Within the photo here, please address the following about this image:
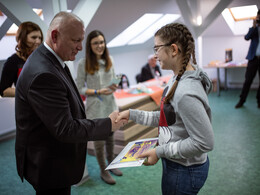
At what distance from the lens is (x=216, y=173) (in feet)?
8.77

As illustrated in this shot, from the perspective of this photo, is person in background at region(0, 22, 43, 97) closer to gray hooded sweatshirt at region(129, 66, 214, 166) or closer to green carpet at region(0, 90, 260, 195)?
green carpet at region(0, 90, 260, 195)

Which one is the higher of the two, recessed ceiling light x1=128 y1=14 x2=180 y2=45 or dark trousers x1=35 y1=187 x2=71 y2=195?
recessed ceiling light x1=128 y1=14 x2=180 y2=45

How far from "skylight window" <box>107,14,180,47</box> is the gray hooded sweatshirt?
5296 mm

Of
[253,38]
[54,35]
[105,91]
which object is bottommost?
[105,91]

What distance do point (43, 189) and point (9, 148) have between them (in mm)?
2927

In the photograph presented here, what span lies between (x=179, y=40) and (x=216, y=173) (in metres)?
1.98

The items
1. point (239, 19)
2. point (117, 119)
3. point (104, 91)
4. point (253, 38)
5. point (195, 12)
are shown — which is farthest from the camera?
point (239, 19)

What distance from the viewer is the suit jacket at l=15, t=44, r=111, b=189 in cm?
108

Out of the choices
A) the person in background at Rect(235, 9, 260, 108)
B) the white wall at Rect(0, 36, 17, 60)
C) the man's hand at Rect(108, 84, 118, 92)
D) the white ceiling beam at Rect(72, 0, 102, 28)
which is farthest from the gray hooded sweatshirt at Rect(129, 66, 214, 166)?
the person in background at Rect(235, 9, 260, 108)

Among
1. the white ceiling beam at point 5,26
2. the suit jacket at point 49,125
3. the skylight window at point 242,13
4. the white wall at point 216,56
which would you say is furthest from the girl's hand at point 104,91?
the skylight window at point 242,13

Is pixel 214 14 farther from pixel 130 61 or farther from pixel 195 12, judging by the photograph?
pixel 130 61

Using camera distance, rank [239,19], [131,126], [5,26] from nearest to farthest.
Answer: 1. [131,126]
2. [5,26]
3. [239,19]

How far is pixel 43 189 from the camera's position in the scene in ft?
4.12

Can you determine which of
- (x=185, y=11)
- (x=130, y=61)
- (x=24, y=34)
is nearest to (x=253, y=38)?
(x=185, y=11)
